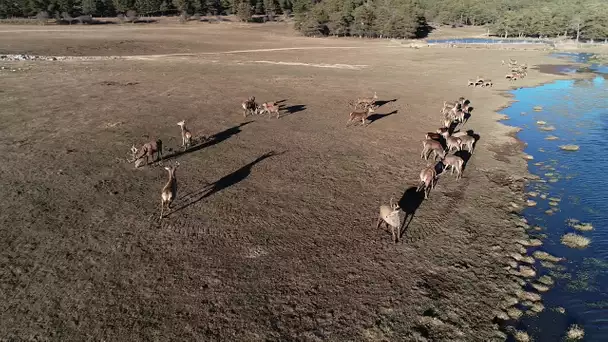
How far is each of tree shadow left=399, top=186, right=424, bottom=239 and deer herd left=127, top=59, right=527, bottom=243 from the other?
16 cm

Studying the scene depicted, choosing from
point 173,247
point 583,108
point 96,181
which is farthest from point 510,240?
point 583,108

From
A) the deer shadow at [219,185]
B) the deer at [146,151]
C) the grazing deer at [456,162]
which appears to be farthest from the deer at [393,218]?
the deer at [146,151]

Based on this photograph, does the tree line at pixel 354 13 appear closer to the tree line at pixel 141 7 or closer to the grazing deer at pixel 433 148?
the tree line at pixel 141 7

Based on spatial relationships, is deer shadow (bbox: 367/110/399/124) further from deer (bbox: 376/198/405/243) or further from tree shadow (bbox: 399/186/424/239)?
deer (bbox: 376/198/405/243)

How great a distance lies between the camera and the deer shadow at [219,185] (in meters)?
15.4

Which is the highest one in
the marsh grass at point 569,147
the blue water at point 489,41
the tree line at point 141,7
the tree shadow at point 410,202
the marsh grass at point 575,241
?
the tree line at point 141,7

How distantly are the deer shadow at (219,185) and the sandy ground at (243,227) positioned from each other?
0.09 m

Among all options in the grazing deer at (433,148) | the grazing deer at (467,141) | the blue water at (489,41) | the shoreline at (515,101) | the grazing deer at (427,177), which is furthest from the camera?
the blue water at (489,41)

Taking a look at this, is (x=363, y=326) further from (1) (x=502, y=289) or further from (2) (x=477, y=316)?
(1) (x=502, y=289)

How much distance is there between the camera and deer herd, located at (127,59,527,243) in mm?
13766

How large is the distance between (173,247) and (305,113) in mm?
18190

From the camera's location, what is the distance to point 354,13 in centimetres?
10438

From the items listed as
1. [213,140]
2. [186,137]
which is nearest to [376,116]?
[213,140]

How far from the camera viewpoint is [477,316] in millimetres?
10133
